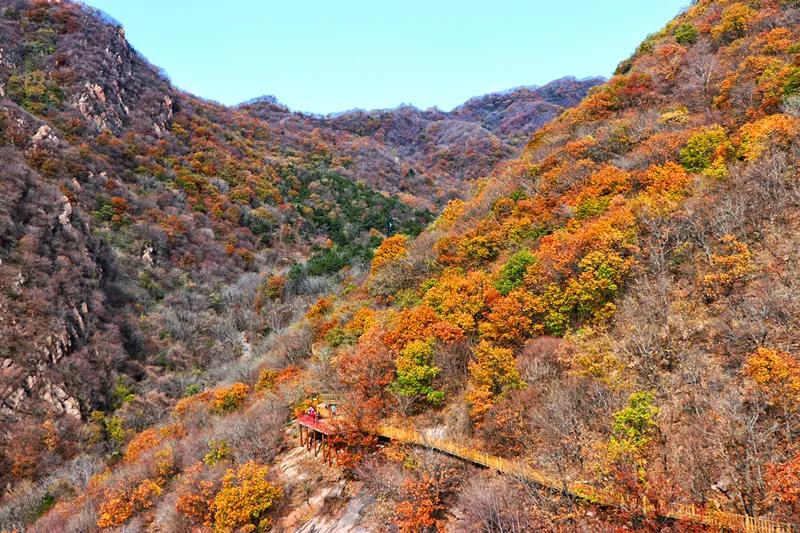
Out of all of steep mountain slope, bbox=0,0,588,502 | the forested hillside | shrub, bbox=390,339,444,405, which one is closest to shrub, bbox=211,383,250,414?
the forested hillside

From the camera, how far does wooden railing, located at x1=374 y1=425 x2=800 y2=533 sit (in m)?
9.70

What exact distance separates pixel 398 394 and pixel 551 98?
191 metres

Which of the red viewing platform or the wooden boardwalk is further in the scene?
the wooden boardwalk

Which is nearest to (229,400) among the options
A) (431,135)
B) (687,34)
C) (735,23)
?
(735,23)

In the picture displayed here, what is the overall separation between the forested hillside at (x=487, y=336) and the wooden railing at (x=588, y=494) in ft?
0.85

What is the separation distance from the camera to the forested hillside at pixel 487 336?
42.8 ft

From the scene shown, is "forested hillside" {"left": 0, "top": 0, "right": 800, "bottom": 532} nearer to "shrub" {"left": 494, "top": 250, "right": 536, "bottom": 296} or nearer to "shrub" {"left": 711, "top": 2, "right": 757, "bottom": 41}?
"shrub" {"left": 494, "top": 250, "right": 536, "bottom": 296}

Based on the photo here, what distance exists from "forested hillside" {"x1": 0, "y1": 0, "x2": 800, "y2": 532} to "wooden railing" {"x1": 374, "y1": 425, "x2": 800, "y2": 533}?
0.26 metres

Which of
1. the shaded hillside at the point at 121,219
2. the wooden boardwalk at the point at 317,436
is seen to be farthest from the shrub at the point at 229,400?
the shaded hillside at the point at 121,219

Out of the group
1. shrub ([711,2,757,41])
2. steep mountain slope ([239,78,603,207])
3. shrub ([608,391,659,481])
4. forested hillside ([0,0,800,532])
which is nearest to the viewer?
shrub ([608,391,659,481])

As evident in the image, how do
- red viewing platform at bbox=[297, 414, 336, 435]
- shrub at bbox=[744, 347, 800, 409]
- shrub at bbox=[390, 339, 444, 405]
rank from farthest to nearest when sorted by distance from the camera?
1. shrub at bbox=[390, 339, 444, 405]
2. red viewing platform at bbox=[297, 414, 336, 435]
3. shrub at bbox=[744, 347, 800, 409]

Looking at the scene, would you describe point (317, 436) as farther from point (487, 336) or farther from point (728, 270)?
point (728, 270)

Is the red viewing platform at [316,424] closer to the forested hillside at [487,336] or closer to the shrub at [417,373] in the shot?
the forested hillside at [487,336]

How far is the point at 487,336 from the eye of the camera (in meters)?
21.0
